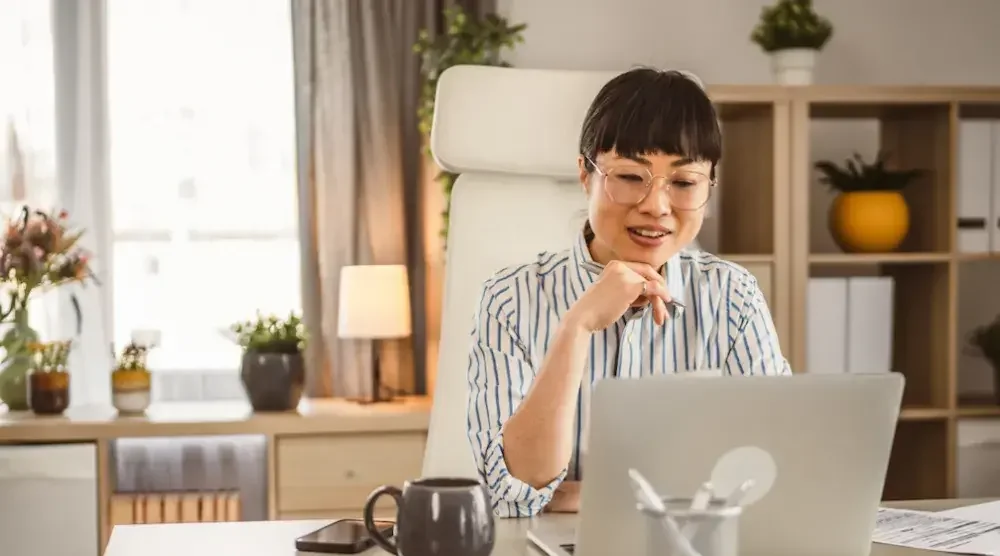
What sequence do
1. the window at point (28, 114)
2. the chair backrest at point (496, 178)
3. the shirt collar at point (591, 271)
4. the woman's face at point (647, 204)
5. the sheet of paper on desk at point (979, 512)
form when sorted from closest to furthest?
1. the sheet of paper on desk at point (979, 512)
2. the woman's face at point (647, 204)
3. the shirt collar at point (591, 271)
4. the chair backrest at point (496, 178)
5. the window at point (28, 114)

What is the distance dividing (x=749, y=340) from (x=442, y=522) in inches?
28.0

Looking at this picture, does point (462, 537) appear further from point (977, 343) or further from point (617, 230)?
point (977, 343)

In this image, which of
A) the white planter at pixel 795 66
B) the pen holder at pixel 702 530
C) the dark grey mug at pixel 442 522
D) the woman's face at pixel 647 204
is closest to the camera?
the pen holder at pixel 702 530

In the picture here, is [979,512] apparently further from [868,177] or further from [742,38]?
[742,38]

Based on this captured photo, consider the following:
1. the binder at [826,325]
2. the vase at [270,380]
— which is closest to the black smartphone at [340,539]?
the vase at [270,380]

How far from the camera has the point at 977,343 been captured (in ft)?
9.86

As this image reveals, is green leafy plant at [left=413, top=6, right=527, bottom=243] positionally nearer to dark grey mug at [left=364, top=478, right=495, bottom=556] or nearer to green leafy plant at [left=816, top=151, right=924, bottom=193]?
green leafy plant at [left=816, top=151, right=924, bottom=193]

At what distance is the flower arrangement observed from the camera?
2783 millimetres

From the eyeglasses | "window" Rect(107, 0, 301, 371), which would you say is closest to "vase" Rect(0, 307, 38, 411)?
"window" Rect(107, 0, 301, 371)

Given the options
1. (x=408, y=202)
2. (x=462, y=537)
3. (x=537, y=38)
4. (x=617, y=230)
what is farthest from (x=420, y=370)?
(x=462, y=537)

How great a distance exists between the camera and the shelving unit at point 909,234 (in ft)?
Answer: 9.14

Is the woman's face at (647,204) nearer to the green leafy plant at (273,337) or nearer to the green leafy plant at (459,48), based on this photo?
the green leafy plant at (459,48)

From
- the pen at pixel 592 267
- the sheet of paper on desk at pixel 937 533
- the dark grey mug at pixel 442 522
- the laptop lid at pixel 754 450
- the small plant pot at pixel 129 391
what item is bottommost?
the small plant pot at pixel 129 391

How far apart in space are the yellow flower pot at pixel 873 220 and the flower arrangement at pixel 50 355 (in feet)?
6.26
